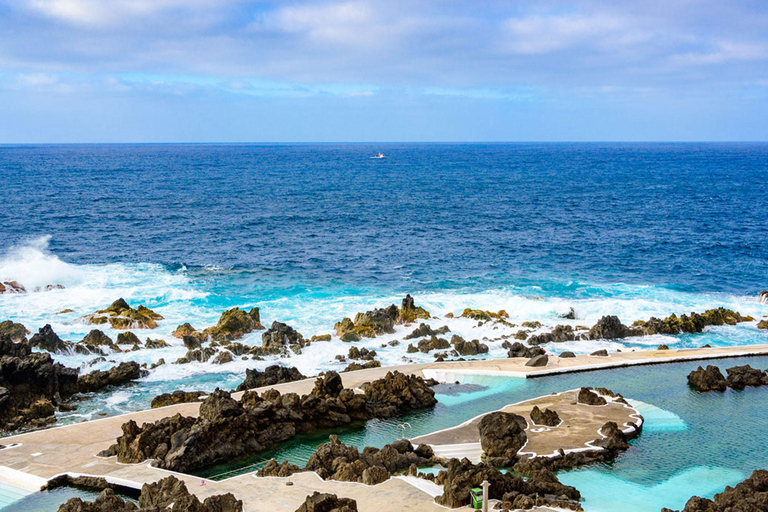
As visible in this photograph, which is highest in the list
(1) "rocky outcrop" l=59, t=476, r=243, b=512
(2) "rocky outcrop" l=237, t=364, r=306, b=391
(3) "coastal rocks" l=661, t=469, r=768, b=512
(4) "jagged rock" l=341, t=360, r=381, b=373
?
(3) "coastal rocks" l=661, t=469, r=768, b=512

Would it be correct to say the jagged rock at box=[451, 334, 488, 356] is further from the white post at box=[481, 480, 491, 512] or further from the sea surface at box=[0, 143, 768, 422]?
the white post at box=[481, 480, 491, 512]

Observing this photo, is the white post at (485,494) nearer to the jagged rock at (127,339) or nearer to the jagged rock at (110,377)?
the jagged rock at (110,377)

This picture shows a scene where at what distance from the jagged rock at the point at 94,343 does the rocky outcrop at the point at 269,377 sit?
11.2 meters

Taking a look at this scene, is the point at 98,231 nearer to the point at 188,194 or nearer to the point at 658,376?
the point at 188,194

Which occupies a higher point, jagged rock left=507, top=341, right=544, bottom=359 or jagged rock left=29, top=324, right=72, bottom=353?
jagged rock left=29, top=324, right=72, bottom=353

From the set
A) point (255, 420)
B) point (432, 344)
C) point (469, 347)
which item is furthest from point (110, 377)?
point (469, 347)

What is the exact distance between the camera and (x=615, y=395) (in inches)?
1405

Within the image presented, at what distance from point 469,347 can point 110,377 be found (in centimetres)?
2214

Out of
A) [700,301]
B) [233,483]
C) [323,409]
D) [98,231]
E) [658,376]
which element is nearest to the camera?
[233,483]

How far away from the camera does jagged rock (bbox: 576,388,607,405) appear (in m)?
34.7

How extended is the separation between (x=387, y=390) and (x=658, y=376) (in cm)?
1601

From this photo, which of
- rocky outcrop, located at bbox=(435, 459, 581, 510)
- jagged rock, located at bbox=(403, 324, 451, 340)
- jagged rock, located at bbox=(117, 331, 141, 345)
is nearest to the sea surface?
jagged rock, located at bbox=(117, 331, 141, 345)

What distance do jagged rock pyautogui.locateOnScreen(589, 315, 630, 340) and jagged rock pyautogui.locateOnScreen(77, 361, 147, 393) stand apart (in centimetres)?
3009

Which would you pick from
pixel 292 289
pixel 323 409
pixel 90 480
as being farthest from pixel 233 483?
pixel 292 289
